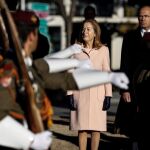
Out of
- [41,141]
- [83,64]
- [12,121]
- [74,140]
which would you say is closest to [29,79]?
[12,121]

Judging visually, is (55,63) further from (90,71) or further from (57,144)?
(57,144)

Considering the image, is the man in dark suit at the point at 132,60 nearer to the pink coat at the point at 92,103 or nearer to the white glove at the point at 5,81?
the pink coat at the point at 92,103

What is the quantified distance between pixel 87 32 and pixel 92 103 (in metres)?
0.78

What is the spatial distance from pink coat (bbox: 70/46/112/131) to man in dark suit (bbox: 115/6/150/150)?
22 centimetres

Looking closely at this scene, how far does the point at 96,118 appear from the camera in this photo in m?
8.08

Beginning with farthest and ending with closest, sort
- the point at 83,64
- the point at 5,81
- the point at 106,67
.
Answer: the point at 106,67 < the point at 83,64 < the point at 5,81

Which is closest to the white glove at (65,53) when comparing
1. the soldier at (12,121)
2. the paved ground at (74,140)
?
the soldier at (12,121)

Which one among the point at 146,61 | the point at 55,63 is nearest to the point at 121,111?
the point at 146,61

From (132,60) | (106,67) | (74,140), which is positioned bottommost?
(74,140)

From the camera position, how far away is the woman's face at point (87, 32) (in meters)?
7.85

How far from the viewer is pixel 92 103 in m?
8.03

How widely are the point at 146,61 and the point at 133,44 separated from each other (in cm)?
49

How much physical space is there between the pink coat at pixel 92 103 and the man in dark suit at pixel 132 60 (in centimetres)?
22

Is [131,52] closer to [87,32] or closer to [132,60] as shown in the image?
[132,60]
